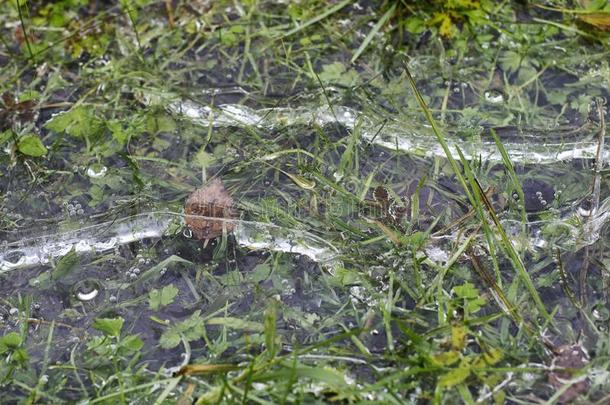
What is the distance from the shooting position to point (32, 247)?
6.72 feet

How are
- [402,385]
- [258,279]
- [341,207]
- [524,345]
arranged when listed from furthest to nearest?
[341,207], [258,279], [524,345], [402,385]

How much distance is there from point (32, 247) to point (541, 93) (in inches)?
65.4

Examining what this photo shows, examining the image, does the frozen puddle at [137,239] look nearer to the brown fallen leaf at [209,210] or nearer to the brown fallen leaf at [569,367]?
the brown fallen leaf at [209,210]

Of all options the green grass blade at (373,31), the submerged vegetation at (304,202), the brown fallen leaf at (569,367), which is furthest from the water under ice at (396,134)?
the brown fallen leaf at (569,367)

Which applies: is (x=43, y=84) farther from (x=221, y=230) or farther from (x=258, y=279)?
(x=258, y=279)

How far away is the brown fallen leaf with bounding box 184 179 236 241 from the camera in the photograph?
2047 mm

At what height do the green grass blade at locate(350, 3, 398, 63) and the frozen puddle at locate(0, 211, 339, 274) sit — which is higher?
the green grass blade at locate(350, 3, 398, 63)

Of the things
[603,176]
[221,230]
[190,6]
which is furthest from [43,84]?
[603,176]

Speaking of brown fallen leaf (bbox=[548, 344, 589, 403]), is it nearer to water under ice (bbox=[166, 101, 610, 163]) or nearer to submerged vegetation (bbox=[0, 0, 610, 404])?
submerged vegetation (bbox=[0, 0, 610, 404])

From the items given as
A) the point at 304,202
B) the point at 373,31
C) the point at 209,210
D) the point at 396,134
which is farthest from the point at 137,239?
the point at 373,31

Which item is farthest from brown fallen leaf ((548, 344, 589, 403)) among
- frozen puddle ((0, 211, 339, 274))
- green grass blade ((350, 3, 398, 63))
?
green grass blade ((350, 3, 398, 63))

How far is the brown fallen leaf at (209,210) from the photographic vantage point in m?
2.05

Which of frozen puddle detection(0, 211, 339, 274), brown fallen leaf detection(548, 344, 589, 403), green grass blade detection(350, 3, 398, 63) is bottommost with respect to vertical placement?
frozen puddle detection(0, 211, 339, 274)

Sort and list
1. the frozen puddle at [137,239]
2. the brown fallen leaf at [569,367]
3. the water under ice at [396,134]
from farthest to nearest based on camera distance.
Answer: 1. the water under ice at [396,134]
2. the frozen puddle at [137,239]
3. the brown fallen leaf at [569,367]
